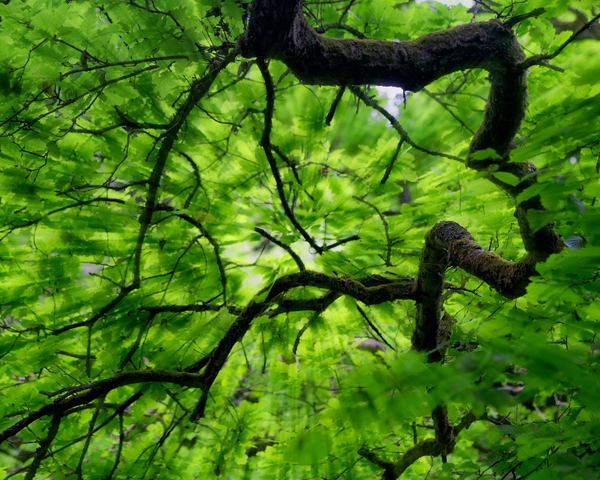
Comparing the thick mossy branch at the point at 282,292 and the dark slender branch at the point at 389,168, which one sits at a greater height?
the dark slender branch at the point at 389,168

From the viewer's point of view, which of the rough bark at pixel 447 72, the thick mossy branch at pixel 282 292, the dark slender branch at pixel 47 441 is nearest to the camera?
the rough bark at pixel 447 72

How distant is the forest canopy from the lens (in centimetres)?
104

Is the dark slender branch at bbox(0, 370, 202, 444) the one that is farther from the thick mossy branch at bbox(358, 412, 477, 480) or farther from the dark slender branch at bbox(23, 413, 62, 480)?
the thick mossy branch at bbox(358, 412, 477, 480)

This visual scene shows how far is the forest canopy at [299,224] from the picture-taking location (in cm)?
104

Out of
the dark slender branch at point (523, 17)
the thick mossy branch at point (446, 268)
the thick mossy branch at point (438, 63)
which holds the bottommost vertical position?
the thick mossy branch at point (446, 268)

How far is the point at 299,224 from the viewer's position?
2.23m

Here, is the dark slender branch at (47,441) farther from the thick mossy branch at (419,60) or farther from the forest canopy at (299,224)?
the thick mossy branch at (419,60)

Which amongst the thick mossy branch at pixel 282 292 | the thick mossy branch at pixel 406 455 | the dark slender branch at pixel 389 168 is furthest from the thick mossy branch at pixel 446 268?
the thick mossy branch at pixel 406 455

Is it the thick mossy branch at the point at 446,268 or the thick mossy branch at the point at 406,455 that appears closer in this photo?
the thick mossy branch at the point at 446,268

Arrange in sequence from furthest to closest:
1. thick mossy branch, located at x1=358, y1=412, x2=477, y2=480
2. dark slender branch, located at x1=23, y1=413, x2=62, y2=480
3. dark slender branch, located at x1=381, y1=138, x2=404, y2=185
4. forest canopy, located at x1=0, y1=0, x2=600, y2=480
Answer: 1. thick mossy branch, located at x1=358, y1=412, x2=477, y2=480
2. dark slender branch, located at x1=381, y1=138, x2=404, y2=185
3. dark slender branch, located at x1=23, y1=413, x2=62, y2=480
4. forest canopy, located at x1=0, y1=0, x2=600, y2=480

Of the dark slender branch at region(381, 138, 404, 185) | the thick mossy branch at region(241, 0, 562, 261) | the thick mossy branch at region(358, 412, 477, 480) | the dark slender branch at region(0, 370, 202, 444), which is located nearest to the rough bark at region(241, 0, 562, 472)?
the thick mossy branch at region(241, 0, 562, 261)

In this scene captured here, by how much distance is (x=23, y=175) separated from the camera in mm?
1857

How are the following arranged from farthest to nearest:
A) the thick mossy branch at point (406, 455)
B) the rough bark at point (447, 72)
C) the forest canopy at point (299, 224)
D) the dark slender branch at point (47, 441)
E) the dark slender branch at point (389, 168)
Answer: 1. the thick mossy branch at point (406, 455)
2. the dark slender branch at point (389, 168)
3. the dark slender branch at point (47, 441)
4. the rough bark at point (447, 72)
5. the forest canopy at point (299, 224)

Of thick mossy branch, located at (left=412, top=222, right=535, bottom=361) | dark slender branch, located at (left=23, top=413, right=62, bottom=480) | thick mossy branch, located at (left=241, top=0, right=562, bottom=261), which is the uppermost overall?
thick mossy branch, located at (left=241, top=0, right=562, bottom=261)
